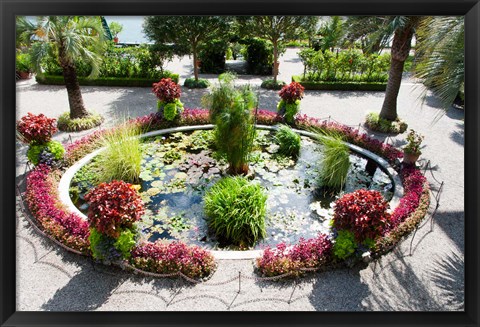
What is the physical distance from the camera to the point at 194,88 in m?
15.3

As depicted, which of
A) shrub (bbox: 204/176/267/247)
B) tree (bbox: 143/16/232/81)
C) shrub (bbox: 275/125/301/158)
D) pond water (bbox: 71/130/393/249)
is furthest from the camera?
tree (bbox: 143/16/232/81)

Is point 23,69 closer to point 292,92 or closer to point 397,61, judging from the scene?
point 292,92

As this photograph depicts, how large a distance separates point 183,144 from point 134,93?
5621 millimetres

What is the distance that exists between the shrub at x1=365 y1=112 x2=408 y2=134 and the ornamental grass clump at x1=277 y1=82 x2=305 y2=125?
2.24 m

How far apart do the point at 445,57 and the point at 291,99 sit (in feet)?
18.2

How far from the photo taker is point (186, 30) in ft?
48.0

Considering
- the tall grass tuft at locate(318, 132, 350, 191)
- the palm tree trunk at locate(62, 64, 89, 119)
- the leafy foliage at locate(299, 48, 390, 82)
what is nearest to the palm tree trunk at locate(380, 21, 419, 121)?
the tall grass tuft at locate(318, 132, 350, 191)

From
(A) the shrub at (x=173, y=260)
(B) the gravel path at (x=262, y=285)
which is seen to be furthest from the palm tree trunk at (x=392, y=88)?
(A) the shrub at (x=173, y=260)

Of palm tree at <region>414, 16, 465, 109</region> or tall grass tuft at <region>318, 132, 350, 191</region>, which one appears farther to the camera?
tall grass tuft at <region>318, 132, 350, 191</region>

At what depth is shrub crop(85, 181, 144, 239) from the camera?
212 inches

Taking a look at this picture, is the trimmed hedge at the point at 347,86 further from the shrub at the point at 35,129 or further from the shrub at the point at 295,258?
the shrub at the point at 295,258

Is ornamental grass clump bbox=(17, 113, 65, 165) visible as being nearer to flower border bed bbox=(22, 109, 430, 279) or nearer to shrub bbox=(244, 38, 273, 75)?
flower border bed bbox=(22, 109, 430, 279)
